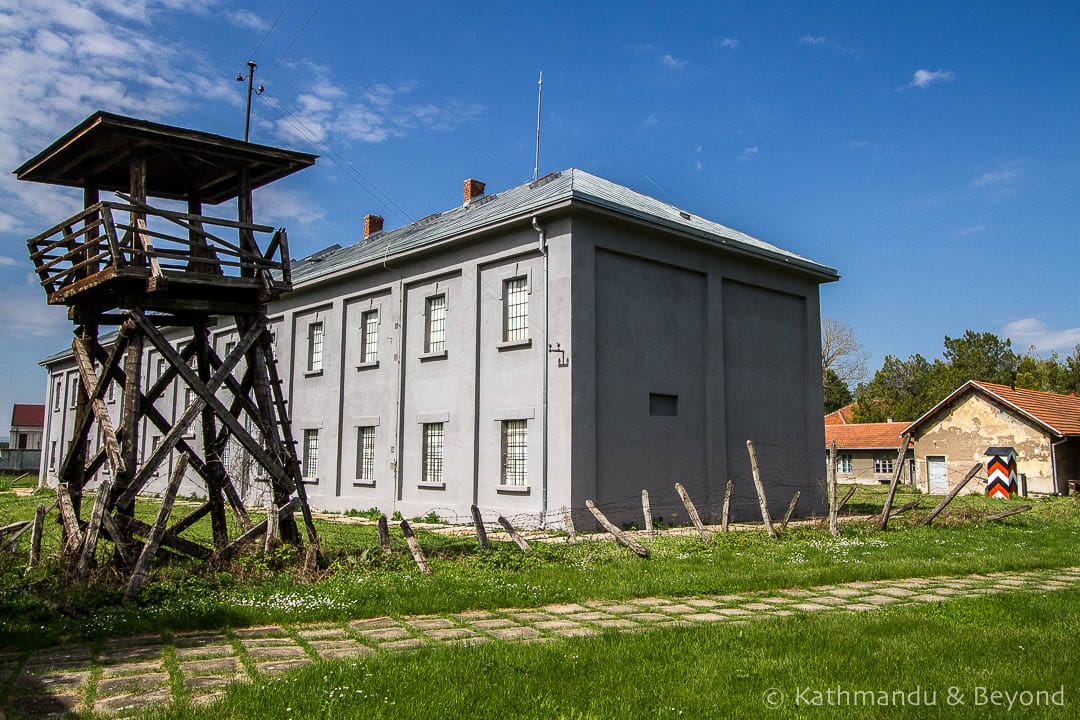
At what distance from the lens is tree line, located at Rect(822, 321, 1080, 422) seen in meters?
59.7

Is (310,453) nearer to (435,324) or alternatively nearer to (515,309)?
(435,324)

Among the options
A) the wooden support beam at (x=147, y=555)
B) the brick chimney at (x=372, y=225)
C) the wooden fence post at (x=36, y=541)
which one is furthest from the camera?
the brick chimney at (x=372, y=225)

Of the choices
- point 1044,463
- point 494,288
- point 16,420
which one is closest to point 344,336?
point 494,288

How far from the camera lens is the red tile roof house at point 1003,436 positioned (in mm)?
35688

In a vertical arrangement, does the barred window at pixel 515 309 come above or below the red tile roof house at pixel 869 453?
above

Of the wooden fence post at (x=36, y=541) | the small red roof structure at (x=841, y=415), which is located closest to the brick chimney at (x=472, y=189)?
the wooden fence post at (x=36, y=541)

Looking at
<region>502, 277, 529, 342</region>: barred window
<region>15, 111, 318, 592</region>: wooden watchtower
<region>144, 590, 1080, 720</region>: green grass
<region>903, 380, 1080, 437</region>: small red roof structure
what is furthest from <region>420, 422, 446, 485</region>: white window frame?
<region>903, 380, 1080, 437</region>: small red roof structure

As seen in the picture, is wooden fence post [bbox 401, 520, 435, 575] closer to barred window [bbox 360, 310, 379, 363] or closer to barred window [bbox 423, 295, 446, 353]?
barred window [bbox 423, 295, 446, 353]

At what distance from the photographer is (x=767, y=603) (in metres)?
9.04

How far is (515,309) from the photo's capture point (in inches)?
766

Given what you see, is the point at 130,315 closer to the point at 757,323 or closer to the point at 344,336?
the point at 344,336

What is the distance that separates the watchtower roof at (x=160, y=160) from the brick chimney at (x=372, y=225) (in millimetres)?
20419

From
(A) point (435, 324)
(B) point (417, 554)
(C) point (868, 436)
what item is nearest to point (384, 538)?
(B) point (417, 554)

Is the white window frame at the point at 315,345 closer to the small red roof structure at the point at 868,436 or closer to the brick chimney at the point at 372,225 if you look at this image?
the brick chimney at the point at 372,225
